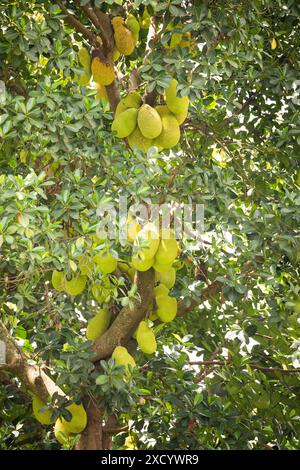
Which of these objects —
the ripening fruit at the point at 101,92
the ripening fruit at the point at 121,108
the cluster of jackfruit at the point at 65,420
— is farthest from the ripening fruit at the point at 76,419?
the ripening fruit at the point at 101,92

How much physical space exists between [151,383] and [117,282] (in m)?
0.75

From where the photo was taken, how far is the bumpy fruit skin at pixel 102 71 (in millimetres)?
2697

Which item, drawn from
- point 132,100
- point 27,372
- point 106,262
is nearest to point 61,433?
point 27,372

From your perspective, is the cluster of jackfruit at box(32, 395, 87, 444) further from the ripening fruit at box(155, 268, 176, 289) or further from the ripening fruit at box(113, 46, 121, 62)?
the ripening fruit at box(113, 46, 121, 62)

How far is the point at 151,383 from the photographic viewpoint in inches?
119

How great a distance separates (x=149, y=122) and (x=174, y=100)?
123 mm

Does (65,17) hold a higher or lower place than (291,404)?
higher

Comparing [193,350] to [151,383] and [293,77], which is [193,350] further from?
[293,77]

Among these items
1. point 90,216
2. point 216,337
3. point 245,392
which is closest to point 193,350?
point 216,337

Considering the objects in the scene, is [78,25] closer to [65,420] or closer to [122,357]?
[122,357]

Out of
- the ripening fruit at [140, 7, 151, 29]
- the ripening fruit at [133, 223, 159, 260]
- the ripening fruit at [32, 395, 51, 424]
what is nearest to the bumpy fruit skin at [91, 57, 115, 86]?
the ripening fruit at [140, 7, 151, 29]

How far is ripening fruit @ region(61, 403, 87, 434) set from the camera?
2.68m

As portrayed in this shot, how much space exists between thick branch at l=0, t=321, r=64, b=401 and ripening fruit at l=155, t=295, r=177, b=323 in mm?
427

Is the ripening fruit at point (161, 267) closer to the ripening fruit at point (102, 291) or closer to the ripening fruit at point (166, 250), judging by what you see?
the ripening fruit at point (166, 250)
